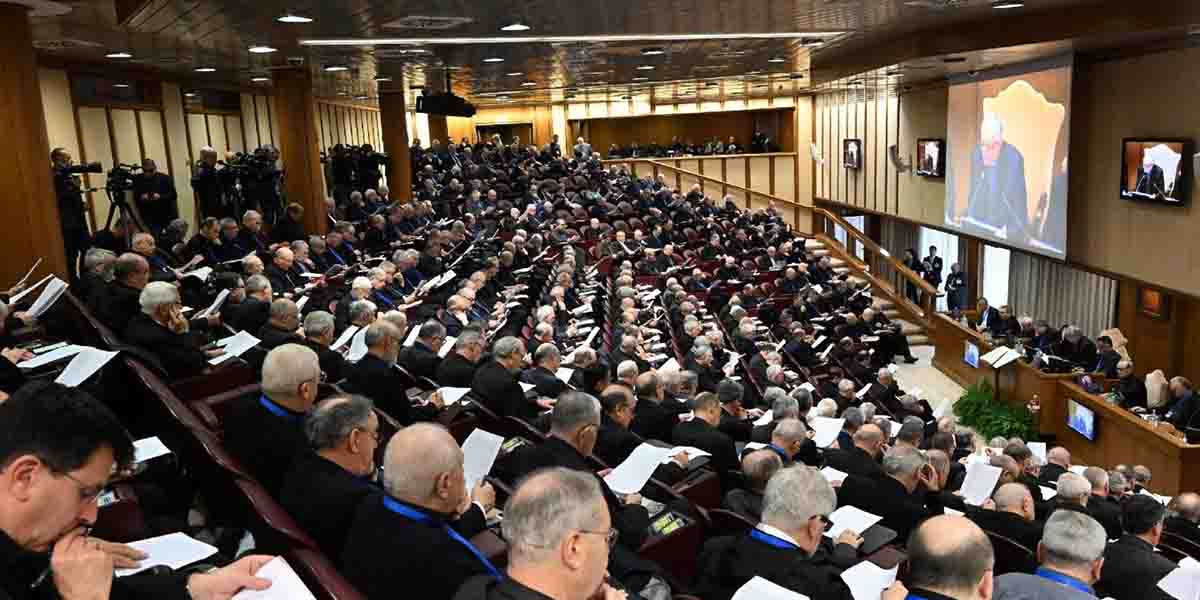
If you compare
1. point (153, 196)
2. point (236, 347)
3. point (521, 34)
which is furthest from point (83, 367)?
point (521, 34)

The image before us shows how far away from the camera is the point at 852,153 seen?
22.3 meters

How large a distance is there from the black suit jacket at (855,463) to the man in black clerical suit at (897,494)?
0.39ft

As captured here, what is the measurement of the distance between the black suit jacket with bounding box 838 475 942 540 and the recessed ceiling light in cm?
540

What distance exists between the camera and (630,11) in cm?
770

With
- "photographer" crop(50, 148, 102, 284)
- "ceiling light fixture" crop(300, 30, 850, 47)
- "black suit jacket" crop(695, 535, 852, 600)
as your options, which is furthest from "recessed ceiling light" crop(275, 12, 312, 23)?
"black suit jacket" crop(695, 535, 852, 600)

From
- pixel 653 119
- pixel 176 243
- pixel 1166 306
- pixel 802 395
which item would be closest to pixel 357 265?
pixel 176 243

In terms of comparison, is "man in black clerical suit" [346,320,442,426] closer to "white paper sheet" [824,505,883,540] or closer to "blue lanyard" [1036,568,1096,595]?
A: "white paper sheet" [824,505,883,540]

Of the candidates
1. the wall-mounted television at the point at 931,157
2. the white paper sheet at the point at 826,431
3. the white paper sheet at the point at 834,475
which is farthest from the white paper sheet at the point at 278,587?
the wall-mounted television at the point at 931,157

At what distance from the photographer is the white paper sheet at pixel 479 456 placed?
3.55 metres

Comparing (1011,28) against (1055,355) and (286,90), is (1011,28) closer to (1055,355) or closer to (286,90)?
(1055,355)

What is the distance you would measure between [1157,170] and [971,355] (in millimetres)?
3896

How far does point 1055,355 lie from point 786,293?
3.83 m

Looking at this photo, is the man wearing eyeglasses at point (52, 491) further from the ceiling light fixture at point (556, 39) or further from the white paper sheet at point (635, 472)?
the ceiling light fixture at point (556, 39)

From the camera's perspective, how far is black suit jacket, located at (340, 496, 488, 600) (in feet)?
8.14
